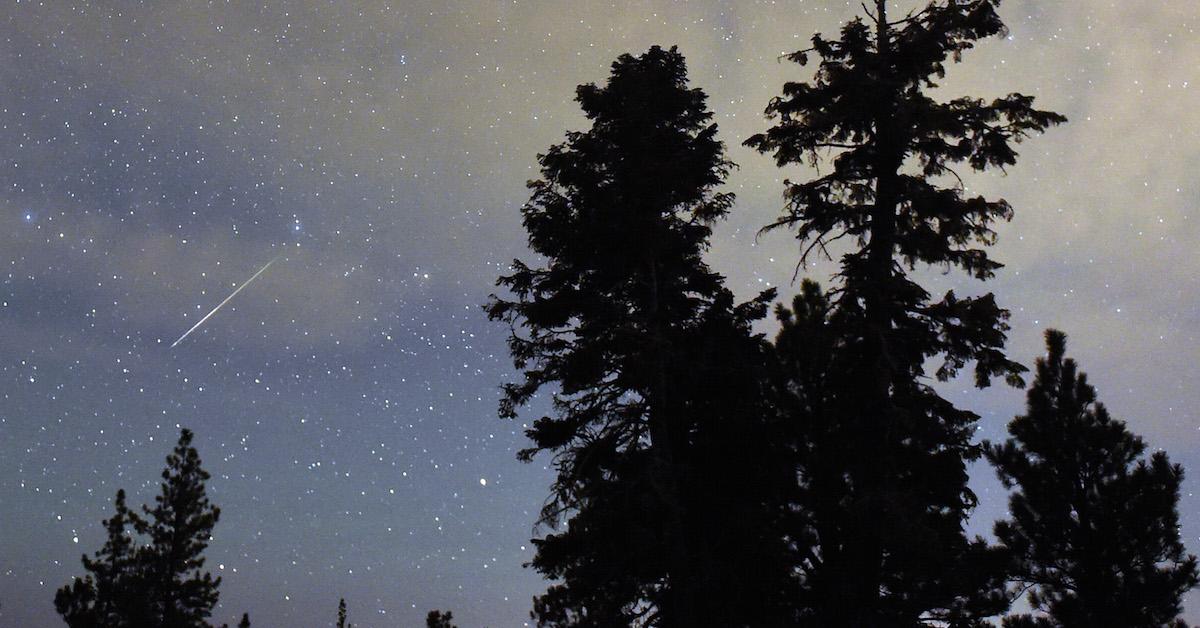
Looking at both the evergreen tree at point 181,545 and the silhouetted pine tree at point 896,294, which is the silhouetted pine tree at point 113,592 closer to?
the evergreen tree at point 181,545

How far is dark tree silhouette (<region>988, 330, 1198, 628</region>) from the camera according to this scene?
54.4 ft

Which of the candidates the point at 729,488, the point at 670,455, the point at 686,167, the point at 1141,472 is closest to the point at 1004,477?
the point at 1141,472

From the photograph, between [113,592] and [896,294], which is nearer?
[896,294]

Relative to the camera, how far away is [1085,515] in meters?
17.4

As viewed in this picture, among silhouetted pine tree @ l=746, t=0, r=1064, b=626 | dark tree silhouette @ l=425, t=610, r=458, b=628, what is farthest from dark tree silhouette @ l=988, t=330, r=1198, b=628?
dark tree silhouette @ l=425, t=610, r=458, b=628

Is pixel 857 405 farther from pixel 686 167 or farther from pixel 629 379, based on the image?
pixel 686 167

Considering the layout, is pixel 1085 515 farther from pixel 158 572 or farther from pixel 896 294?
pixel 158 572

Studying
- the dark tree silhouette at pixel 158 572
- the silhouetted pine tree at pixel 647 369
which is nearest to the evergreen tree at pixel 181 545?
the dark tree silhouette at pixel 158 572

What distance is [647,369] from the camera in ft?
56.7

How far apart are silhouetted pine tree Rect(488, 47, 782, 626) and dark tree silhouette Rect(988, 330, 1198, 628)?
5.48m

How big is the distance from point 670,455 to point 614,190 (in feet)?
19.8

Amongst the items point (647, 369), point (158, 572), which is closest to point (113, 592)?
point (158, 572)

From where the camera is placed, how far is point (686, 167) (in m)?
19.1

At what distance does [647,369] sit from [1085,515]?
9.11 m
